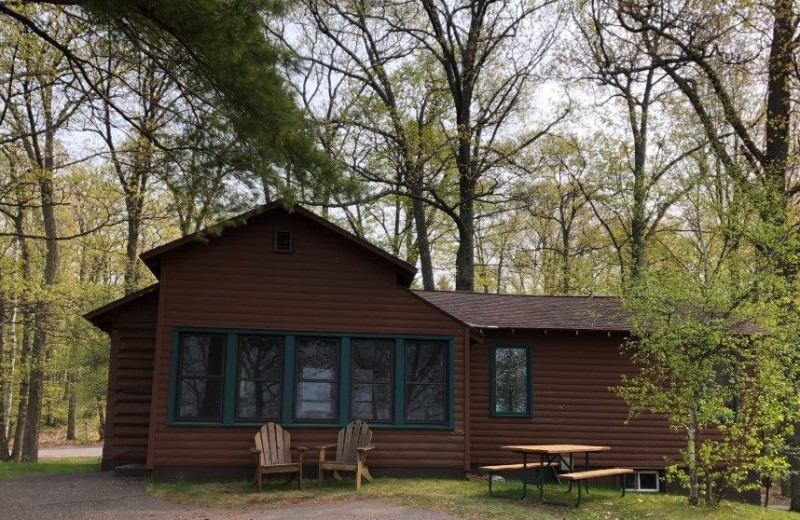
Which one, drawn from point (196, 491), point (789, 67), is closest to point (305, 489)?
point (196, 491)

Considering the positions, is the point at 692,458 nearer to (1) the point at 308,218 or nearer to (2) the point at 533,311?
(2) the point at 533,311

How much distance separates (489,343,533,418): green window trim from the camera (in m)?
14.5

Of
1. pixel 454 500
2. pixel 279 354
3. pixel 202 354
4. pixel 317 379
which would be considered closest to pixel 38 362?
pixel 202 354

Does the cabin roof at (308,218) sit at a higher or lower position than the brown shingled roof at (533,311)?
higher

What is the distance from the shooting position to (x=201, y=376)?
12.4 m

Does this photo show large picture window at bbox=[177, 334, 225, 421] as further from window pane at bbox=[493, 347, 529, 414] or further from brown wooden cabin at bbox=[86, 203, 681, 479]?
window pane at bbox=[493, 347, 529, 414]

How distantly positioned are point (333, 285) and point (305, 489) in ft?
11.4

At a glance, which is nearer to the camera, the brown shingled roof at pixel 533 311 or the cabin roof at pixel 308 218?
the cabin roof at pixel 308 218

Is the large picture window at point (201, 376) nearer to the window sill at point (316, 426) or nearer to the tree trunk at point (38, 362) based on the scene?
the window sill at point (316, 426)

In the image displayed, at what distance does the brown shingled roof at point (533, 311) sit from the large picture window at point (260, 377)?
3.82 meters

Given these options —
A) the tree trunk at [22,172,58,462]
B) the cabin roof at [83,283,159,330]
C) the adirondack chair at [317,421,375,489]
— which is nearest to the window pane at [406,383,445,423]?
the adirondack chair at [317,421,375,489]

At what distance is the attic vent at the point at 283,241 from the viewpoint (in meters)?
12.9

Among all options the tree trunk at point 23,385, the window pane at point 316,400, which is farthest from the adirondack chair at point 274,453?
the tree trunk at point 23,385

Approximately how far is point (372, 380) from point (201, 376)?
2914mm
